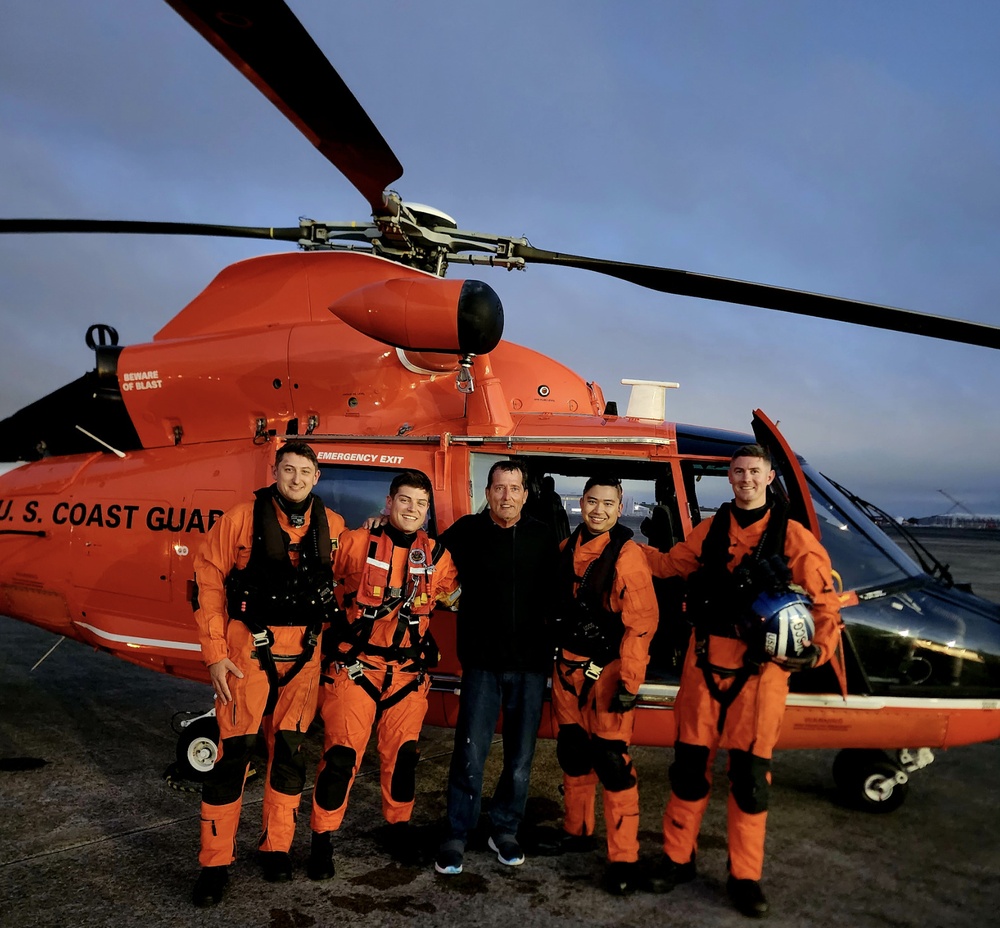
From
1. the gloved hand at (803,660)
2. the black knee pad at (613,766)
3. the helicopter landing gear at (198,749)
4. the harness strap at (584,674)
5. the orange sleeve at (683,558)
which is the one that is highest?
the orange sleeve at (683,558)

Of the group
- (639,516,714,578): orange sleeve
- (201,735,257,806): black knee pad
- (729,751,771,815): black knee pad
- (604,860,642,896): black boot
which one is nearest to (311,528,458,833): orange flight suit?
(201,735,257,806): black knee pad

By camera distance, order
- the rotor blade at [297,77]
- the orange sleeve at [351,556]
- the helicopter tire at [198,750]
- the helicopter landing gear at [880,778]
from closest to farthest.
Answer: the rotor blade at [297,77] → the orange sleeve at [351,556] → the helicopter landing gear at [880,778] → the helicopter tire at [198,750]

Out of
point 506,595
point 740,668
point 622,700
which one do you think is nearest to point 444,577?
point 506,595

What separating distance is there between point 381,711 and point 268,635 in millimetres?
687

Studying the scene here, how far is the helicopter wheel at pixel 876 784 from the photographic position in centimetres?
421

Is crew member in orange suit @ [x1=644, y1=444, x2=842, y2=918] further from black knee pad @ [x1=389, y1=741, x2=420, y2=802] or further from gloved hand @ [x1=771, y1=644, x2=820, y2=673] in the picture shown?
black knee pad @ [x1=389, y1=741, x2=420, y2=802]

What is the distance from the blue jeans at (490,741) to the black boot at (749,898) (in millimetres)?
1045

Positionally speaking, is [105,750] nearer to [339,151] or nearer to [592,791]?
[592,791]

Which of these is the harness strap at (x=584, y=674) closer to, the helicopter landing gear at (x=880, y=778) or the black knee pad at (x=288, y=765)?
the black knee pad at (x=288, y=765)

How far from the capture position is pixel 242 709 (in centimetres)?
330

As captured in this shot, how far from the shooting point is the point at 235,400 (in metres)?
4.93

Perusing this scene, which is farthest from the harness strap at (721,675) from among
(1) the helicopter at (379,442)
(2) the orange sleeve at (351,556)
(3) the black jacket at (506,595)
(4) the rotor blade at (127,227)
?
(4) the rotor blade at (127,227)

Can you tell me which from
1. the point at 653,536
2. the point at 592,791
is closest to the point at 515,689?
the point at 592,791

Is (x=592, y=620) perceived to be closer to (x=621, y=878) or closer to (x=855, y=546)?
(x=621, y=878)
